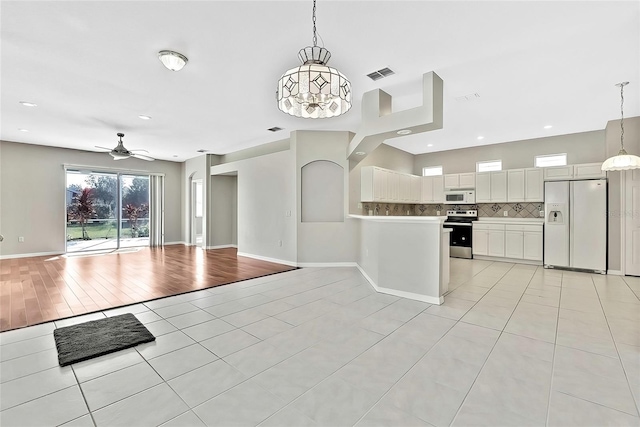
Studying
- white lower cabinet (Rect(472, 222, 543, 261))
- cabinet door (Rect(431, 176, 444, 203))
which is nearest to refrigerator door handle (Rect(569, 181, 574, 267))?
white lower cabinet (Rect(472, 222, 543, 261))

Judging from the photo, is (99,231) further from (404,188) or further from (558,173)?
(558,173)

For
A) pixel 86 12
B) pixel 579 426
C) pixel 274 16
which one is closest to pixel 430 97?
pixel 274 16

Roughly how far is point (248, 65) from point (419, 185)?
5979mm

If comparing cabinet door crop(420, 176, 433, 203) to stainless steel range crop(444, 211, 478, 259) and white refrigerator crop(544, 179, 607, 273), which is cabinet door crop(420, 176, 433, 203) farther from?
white refrigerator crop(544, 179, 607, 273)

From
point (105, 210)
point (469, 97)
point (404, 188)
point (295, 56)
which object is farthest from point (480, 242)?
point (105, 210)

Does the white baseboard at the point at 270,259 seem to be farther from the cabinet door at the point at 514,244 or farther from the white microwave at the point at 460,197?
the cabinet door at the point at 514,244

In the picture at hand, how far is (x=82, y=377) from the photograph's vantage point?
205 cm

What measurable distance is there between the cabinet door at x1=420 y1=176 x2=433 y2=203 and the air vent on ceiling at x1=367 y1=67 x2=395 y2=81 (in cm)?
495

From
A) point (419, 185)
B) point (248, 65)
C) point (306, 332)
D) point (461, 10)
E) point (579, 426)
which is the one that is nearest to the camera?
point (579, 426)

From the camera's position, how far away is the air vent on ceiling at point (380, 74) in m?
3.38

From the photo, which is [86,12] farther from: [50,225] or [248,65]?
[50,225]

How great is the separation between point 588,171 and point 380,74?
5.18 m

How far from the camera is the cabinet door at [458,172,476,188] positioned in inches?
280

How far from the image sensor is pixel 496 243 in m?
6.64
